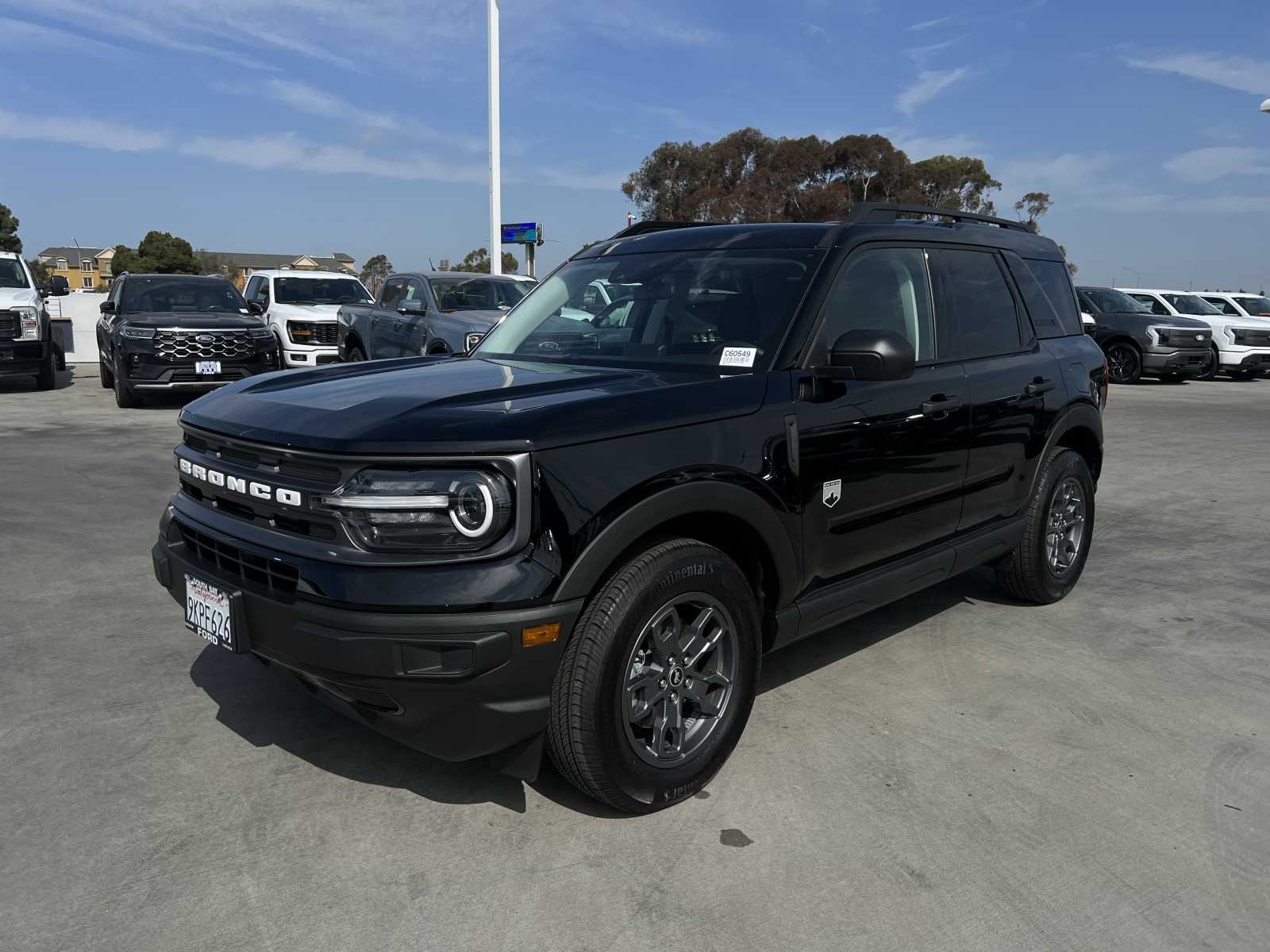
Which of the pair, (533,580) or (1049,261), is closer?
(533,580)

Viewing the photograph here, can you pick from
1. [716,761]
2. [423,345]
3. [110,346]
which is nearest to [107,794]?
[716,761]

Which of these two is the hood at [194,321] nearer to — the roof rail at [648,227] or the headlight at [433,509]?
the roof rail at [648,227]

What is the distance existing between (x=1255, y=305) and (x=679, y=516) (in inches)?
1025

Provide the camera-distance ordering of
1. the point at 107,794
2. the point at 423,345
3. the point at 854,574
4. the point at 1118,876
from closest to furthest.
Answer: the point at 1118,876 < the point at 107,794 < the point at 854,574 < the point at 423,345

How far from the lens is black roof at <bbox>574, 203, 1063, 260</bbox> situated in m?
3.86

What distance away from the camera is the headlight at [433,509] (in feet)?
8.43

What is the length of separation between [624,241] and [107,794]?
9.73ft

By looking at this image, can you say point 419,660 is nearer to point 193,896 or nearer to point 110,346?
point 193,896

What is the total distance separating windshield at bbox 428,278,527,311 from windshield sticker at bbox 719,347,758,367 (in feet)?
28.2

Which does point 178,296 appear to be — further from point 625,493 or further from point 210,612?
point 625,493

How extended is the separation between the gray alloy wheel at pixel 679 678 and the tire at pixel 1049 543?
2309 millimetres

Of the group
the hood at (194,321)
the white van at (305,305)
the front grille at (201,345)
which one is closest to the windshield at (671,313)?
the front grille at (201,345)

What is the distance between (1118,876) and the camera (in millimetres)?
2723

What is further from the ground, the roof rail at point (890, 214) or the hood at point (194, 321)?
the roof rail at point (890, 214)
